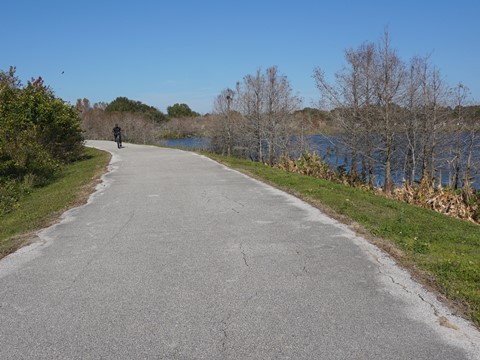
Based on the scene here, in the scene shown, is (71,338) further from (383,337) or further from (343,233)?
(343,233)

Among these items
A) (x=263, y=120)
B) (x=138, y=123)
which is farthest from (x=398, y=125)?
(x=138, y=123)

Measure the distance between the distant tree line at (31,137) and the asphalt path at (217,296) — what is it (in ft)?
22.7

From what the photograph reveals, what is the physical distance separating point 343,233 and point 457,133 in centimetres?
1697

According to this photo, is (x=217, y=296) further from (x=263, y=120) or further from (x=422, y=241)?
(x=263, y=120)

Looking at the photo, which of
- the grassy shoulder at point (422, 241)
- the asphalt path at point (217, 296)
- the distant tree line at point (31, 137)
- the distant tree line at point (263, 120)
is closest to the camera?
the asphalt path at point (217, 296)

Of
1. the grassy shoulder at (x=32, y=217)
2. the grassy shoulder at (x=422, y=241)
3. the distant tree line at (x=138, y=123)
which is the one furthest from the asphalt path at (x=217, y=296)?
the distant tree line at (x=138, y=123)

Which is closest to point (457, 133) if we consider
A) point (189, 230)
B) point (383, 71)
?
point (383, 71)

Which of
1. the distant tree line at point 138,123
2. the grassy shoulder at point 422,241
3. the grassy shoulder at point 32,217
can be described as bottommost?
the grassy shoulder at point 32,217

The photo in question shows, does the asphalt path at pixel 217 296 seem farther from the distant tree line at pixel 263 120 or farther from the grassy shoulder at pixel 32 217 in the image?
the distant tree line at pixel 263 120

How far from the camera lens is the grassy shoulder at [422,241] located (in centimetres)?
425

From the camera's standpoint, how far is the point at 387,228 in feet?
21.8

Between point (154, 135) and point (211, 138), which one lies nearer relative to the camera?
point (211, 138)

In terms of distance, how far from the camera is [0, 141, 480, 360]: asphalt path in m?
3.31

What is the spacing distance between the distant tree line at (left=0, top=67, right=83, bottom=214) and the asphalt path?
6.91 meters
